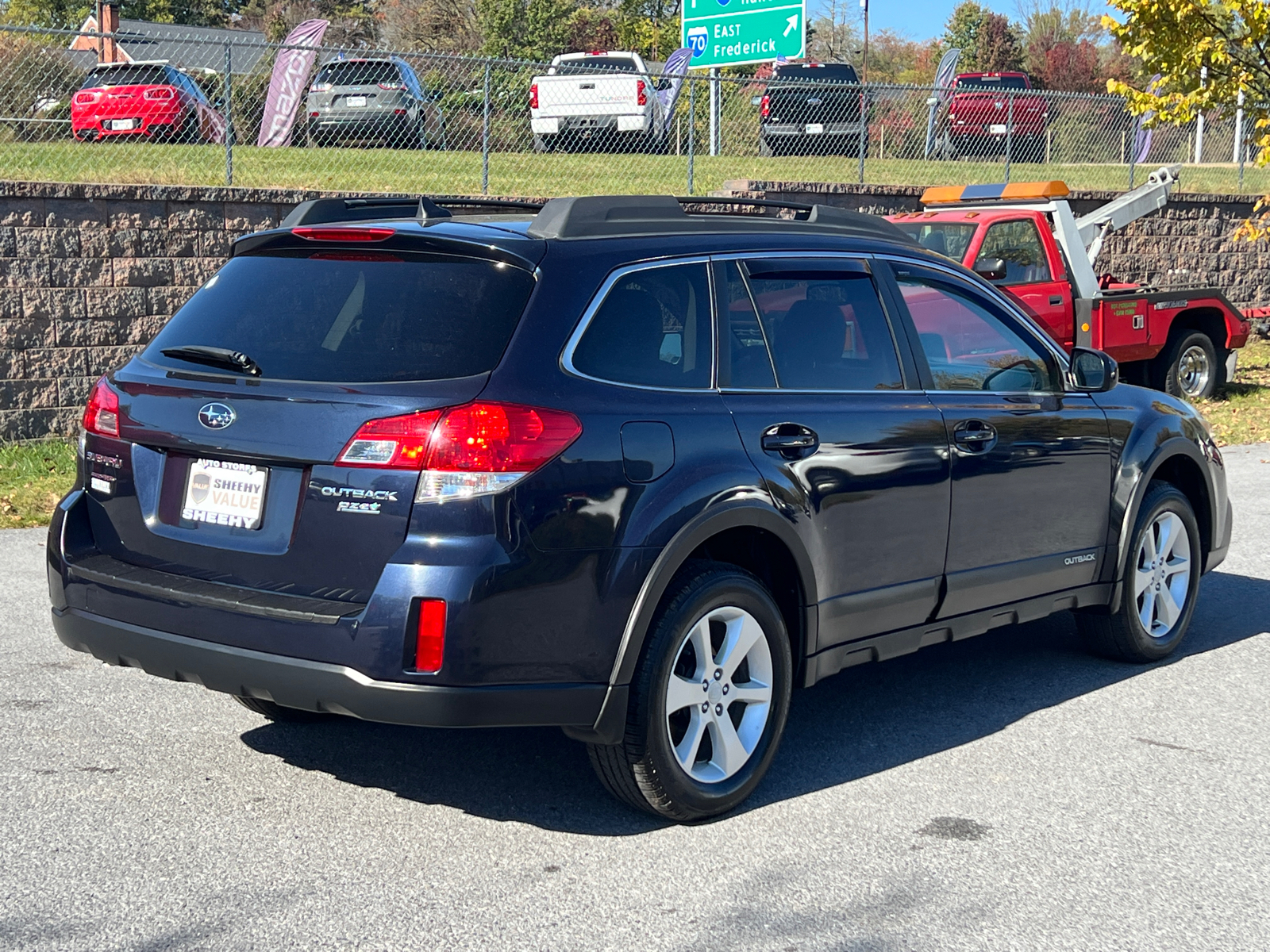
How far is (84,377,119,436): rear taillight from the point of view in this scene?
14.5ft

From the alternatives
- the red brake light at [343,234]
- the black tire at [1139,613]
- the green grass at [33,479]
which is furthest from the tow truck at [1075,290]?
the red brake light at [343,234]

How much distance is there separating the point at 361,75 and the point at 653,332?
40.2 ft

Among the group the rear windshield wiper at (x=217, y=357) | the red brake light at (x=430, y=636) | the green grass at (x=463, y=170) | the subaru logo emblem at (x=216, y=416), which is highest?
the green grass at (x=463, y=170)

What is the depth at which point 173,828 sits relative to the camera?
4211 mm

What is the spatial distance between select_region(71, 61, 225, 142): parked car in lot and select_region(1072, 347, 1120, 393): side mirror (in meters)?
9.19

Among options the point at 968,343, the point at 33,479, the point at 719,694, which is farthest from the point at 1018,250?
the point at 719,694

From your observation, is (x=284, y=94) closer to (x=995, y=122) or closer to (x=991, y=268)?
(x=991, y=268)

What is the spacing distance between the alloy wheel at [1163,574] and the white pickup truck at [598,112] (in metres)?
10.9

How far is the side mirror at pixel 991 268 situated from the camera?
40.4 feet

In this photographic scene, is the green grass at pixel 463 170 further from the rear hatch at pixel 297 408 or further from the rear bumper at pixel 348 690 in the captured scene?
the rear bumper at pixel 348 690

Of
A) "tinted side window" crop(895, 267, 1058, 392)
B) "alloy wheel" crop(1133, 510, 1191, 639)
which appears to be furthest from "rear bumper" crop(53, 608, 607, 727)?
"alloy wheel" crop(1133, 510, 1191, 639)

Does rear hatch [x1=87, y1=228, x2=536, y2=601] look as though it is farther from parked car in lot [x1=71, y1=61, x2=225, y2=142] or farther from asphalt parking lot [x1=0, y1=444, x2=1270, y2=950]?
parked car in lot [x1=71, y1=61, x2=225, y2=142]

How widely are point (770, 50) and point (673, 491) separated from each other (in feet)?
76.2

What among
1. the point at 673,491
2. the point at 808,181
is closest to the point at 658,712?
the point at 673,491
